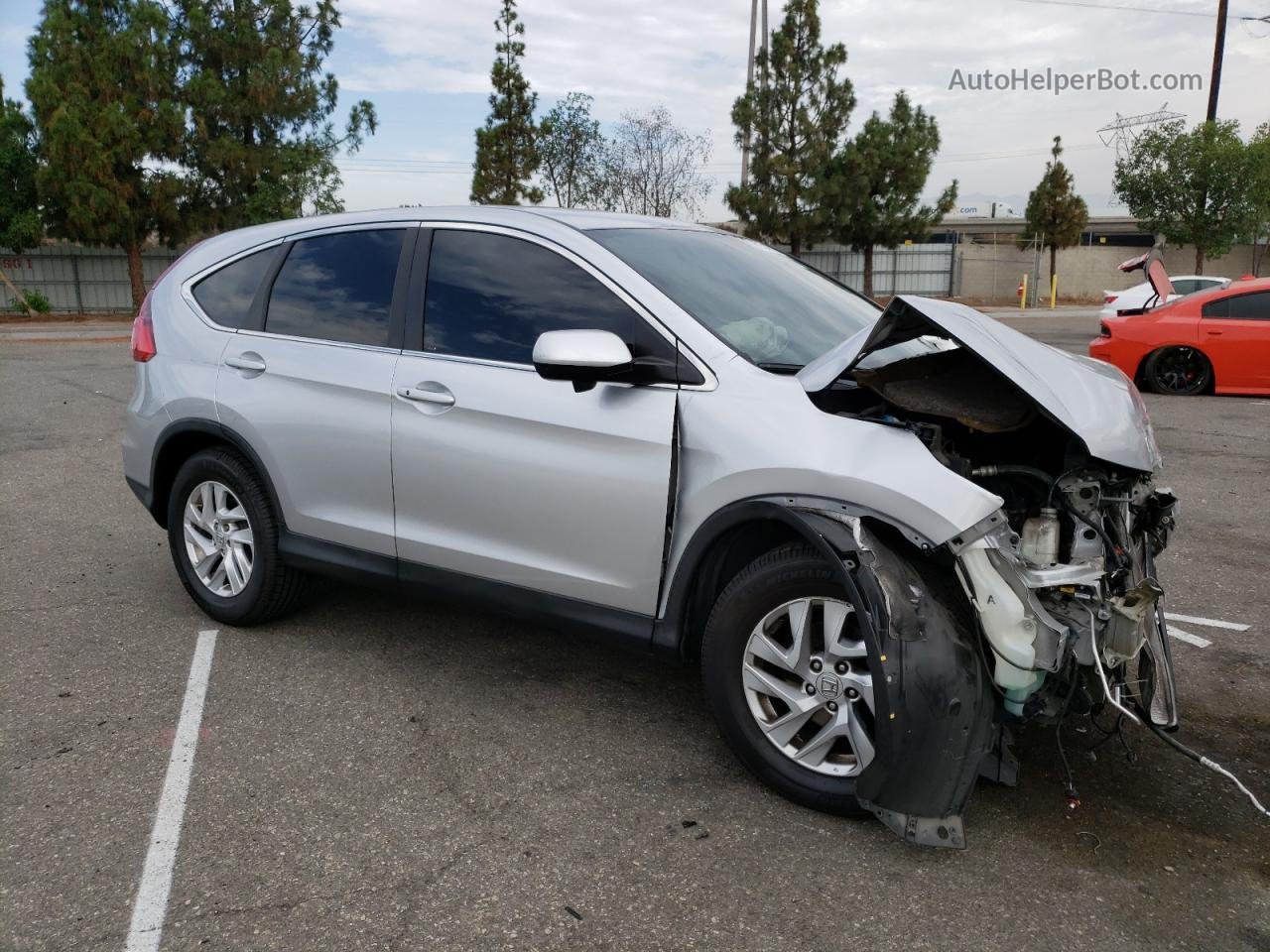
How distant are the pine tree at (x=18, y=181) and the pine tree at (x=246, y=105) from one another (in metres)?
4.20

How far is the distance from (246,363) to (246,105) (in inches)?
1096

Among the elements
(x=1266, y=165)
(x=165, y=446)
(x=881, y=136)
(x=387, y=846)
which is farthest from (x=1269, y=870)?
(x=1266, y=165)

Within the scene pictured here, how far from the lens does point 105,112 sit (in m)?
26.8

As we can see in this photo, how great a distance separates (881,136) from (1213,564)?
2903 cm

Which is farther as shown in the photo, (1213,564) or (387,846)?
(1213,564)

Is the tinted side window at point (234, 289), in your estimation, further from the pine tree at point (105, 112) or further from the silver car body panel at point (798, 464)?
the pine tree at point (105, 112)

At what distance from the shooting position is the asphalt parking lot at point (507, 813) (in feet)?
8.75

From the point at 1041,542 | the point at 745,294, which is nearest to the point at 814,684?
the point at 1041,542

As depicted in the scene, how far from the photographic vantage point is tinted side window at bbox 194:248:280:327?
465cm

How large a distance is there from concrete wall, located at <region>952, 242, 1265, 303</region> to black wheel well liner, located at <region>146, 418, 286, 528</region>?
36.7 metres

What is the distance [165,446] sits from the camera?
480 cm

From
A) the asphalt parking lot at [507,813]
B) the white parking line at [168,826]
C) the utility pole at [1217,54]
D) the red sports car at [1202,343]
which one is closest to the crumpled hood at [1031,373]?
the asphalt parking lot at [507,813]

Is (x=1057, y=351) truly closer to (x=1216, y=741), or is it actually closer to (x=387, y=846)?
(x=1216, y=741)

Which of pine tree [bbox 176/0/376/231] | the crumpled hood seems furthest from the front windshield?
pine tree [bbox 176/0/376/231]
